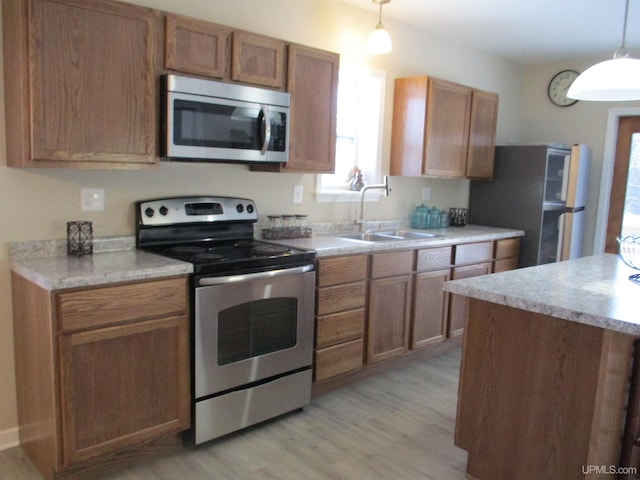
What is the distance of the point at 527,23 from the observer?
3859mm

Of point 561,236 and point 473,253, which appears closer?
point 473,253

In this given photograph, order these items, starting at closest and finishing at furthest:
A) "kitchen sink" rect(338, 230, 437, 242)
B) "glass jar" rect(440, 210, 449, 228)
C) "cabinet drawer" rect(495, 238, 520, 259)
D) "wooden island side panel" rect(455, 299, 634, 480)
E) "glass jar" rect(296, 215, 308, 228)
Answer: "wooden island side panel" rect(455, 299, 634, 480), "glass jar" rect(296, 215, 308, 228), "kitchen sink" rect(338, 230, 437, 242), "cabinet drawer" rect(495, 238, 520, 259), "glass jar" rect(440, 210, 449, 228)

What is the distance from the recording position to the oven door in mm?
2383

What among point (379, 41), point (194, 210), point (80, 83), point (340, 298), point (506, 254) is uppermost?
point (379, 41)

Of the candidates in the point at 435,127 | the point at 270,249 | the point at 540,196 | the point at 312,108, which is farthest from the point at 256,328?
the point at 540,196

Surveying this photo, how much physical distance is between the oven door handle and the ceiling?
1918mm

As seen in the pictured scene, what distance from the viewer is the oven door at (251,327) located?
7.82ft

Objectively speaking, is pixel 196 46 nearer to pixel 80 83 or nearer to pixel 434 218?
pixel 80 83

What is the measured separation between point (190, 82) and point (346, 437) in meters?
1.89

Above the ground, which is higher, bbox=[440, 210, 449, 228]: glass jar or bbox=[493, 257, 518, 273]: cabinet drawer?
bbox=[440, 210, 449, 228]: glass jar

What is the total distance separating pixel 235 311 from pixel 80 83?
118 centimetres

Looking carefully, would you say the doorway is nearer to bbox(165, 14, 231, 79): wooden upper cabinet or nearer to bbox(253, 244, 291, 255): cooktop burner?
bbox(253, 244, 291, 255): cooktop burner

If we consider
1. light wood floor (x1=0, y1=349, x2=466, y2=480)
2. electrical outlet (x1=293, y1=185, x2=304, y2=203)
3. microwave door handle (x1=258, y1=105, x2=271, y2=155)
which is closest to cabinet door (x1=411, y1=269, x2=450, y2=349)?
light wood floor (x1=0, y1=349, x2=466, y2=480)

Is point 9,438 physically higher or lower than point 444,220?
lower
